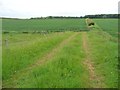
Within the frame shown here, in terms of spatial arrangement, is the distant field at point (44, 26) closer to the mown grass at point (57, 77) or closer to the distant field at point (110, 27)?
the distant field at point (110, 27)

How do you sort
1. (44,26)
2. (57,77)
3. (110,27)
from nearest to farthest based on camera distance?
1. (57,77)
2. (110,27)
3. (44,26)

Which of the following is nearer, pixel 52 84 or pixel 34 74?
pixel 52 84

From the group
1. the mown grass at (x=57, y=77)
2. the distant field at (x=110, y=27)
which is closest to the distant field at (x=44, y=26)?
the distant field at (x=110, y=27)

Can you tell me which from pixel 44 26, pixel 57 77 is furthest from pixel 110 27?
pixel 57 77

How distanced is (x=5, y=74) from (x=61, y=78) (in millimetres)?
2387

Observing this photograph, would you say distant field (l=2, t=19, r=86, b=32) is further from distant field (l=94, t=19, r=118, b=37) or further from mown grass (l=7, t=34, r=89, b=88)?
mown grass (l=7, t=34, r=89, b=88)

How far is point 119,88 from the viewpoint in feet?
32.0

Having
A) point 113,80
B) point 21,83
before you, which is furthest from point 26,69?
point 113,80

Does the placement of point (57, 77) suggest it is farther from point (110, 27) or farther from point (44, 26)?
point (44, 26)

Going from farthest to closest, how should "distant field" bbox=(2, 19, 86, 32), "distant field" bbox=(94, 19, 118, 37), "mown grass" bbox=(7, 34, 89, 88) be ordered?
"distant field" bbox=(2, 19, 86, 32)
"distant field" bbox=(94, 19, 118, 37)
"mown grass" bbox=(7, 34, 89, 88)

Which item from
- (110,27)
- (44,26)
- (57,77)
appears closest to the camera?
(57,77)

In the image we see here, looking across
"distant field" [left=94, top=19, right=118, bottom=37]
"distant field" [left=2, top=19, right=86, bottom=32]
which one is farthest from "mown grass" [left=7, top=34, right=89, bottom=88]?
"distant field" [left=2, top=19, right=86, bottom=32]

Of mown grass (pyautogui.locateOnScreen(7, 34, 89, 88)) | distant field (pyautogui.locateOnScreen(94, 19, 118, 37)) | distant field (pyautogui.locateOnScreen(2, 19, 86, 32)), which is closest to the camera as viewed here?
mown grass (pyautogui.locateOnScreen(7, 34, 89, 88))

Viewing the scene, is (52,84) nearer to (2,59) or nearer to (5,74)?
(5,74)
